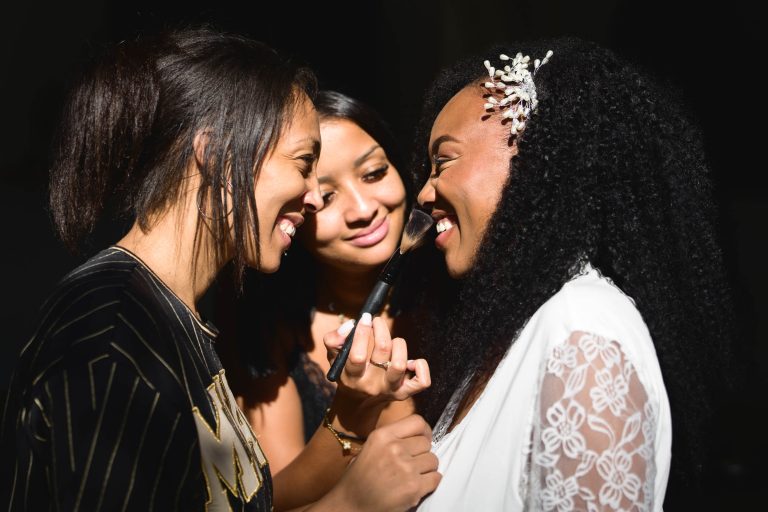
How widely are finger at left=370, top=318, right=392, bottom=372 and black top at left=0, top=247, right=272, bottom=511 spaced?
0.44 meters

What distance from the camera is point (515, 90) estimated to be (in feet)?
6.00

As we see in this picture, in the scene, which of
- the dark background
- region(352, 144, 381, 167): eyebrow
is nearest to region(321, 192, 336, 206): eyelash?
region(352, 144, 381, 167): eyebrow

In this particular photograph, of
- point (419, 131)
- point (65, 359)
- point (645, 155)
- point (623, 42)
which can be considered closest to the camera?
point (65, 359)

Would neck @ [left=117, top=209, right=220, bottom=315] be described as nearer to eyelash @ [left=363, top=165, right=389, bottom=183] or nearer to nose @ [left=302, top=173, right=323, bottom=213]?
nose @ [left=302, top=173, right=323, bottom=213]

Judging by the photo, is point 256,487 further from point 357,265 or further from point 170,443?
point 357,265

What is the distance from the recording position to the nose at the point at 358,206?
245 cm

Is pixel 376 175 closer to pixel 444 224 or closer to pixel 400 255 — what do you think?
pixel 400 255

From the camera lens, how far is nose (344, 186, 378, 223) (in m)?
2.45

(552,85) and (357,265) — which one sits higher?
(552,85)

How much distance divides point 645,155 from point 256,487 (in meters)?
1.08

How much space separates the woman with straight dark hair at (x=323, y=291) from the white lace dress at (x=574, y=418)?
3.17 ft

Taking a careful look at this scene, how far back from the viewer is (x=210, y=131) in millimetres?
1717

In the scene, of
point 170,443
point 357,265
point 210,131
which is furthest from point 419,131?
point 170,443

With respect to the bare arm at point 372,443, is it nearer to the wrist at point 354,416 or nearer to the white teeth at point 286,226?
the wrist at point 354,416
